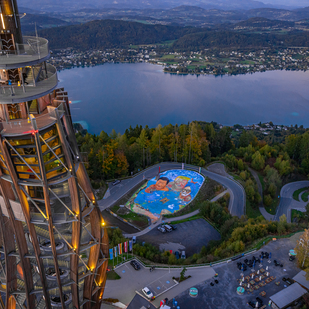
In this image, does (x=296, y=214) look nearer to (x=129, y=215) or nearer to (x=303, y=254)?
(x=303, y=254)

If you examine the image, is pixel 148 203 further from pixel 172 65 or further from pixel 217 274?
pixel 172 65

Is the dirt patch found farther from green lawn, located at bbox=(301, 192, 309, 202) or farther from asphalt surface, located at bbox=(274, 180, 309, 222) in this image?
green lawn, located at bbox=(301, 192, 309, 202)

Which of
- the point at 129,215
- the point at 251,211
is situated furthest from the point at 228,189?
the point at 129,215

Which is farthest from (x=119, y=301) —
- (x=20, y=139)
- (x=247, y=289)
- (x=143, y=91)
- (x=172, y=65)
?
(x=172, y=65)

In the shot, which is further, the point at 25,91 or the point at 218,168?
the point at 218,168

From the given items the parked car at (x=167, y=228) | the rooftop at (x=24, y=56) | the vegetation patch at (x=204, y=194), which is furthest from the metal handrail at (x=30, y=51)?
the vegetation patch at (x=204, y=194)

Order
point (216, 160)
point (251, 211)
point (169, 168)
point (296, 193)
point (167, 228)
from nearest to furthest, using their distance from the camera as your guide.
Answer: point (167, 228) → point (251, 211) → point (169, 168) → point (296, 193) → point (216, 160)
